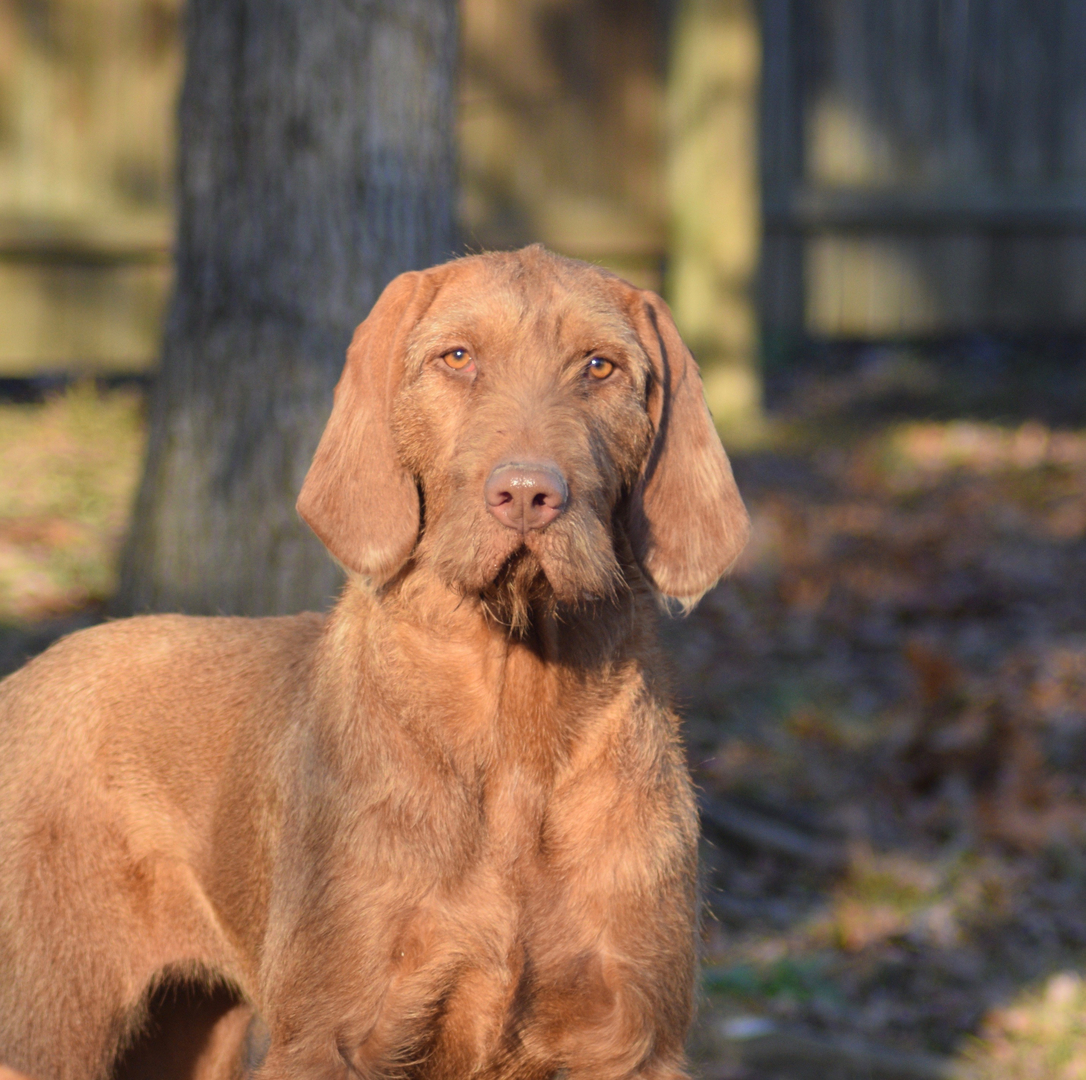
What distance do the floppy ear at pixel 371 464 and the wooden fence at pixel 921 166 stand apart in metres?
7.74

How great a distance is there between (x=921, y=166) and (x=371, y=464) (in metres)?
8.77

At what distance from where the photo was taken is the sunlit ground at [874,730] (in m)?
4.86

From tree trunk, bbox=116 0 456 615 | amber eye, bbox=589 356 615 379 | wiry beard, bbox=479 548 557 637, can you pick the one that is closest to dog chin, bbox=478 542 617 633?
wiry beard, bbox=479 548 557 637

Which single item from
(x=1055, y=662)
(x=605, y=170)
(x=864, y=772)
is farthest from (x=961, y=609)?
(x=605, y=170)

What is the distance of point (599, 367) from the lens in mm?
2922

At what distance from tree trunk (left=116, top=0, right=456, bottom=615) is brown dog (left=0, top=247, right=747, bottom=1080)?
62.3 inches

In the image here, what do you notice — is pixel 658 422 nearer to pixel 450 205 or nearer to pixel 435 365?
pixel 435 365

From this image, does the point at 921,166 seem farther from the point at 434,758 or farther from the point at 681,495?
the point at 434,758

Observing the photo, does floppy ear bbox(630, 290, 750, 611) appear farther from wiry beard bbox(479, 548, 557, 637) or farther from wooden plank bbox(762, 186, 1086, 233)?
wooden plank bbox(762, 186, 1086, 233)

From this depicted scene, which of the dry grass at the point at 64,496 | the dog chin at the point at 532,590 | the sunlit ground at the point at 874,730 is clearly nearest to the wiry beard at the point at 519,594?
the dog chin at the point at 532,590

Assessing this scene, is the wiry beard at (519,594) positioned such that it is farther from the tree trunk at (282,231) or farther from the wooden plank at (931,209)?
the wooden plank at (931,209)

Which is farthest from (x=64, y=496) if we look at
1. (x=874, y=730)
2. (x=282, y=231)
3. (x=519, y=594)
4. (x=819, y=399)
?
(x=819, y=399)

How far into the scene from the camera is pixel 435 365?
291 cm

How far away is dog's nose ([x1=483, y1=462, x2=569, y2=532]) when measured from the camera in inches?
99.9
